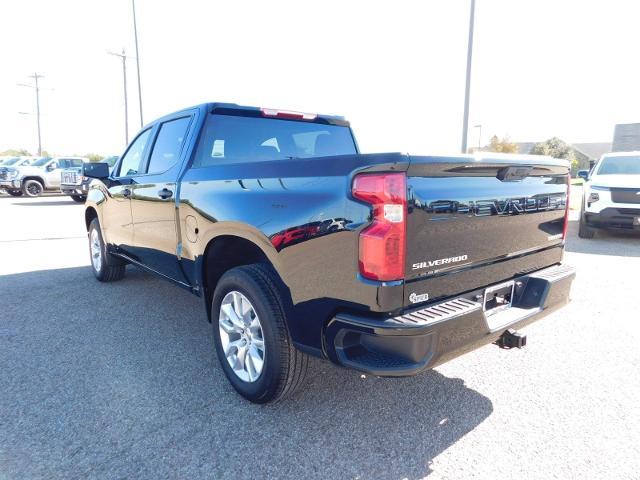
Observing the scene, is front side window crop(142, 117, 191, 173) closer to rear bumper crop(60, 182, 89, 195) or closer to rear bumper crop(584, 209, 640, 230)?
rear bumper crop(584, 209, 640, 230)

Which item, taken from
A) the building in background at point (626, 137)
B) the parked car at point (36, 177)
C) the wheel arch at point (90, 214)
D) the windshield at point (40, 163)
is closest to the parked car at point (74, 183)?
the parked car at point (36, 177)

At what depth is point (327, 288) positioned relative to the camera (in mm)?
2201

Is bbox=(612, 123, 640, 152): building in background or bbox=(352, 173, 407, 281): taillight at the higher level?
bbox=(612, 123, 640, 152): building in background

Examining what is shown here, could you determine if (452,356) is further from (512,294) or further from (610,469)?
(610,469)

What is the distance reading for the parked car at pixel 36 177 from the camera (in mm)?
19297

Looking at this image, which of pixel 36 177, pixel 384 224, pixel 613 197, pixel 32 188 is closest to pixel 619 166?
pixel 613 197

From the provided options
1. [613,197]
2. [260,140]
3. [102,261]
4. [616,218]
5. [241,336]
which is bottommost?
[102,261]

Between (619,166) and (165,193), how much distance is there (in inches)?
370

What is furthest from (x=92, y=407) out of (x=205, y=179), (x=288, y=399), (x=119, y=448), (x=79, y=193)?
(x=79, y=193)

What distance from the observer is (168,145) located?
394 cm

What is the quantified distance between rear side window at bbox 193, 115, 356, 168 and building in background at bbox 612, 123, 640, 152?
187ft

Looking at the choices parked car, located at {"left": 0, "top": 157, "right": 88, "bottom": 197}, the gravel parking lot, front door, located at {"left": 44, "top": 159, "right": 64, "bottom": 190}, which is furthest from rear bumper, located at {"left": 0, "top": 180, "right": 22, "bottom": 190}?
the gravel parking lot

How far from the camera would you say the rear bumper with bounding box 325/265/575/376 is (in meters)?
1.99

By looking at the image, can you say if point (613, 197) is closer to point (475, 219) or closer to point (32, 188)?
point (475, 219)
